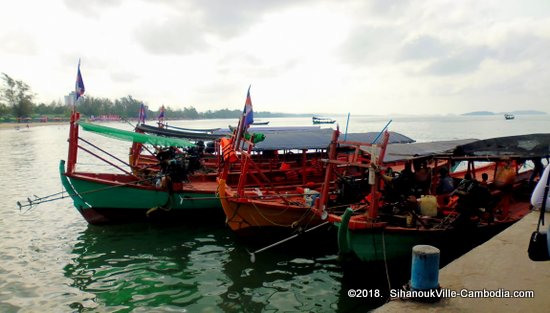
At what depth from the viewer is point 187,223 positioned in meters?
12.8

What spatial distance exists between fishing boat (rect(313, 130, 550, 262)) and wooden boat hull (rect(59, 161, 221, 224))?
15.5 ft

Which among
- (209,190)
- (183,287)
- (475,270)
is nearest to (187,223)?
(209,190)

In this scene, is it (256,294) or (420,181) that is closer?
(256,294)

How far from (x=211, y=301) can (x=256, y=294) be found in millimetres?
931

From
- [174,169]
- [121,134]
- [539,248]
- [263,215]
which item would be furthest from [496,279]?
[121,134]

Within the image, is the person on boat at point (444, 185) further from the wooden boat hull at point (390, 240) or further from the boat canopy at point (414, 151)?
the wooden boat hull at point (390, 240)

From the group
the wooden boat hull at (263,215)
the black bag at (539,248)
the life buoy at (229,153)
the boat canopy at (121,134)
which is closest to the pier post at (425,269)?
the black bag at (539,248)

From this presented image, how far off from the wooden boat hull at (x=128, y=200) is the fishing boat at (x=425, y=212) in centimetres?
474

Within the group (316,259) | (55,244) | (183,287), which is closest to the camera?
(183,287)

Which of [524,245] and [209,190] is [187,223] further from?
[524,245]

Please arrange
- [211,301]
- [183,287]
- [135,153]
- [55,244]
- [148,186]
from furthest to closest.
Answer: [135,153] < [148,186] < [55,244] < [183,287] < [211,301]

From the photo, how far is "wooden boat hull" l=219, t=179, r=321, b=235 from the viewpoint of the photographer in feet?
31.2

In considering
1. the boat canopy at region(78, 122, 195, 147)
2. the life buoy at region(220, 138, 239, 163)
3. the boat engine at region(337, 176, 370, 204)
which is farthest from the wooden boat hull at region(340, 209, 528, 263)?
the boat canopy at region(78, 122, 195, 147)

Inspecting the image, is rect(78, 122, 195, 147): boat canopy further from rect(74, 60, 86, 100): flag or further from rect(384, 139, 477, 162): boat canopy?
rect(384, 139, 477, 162): boat canopy
